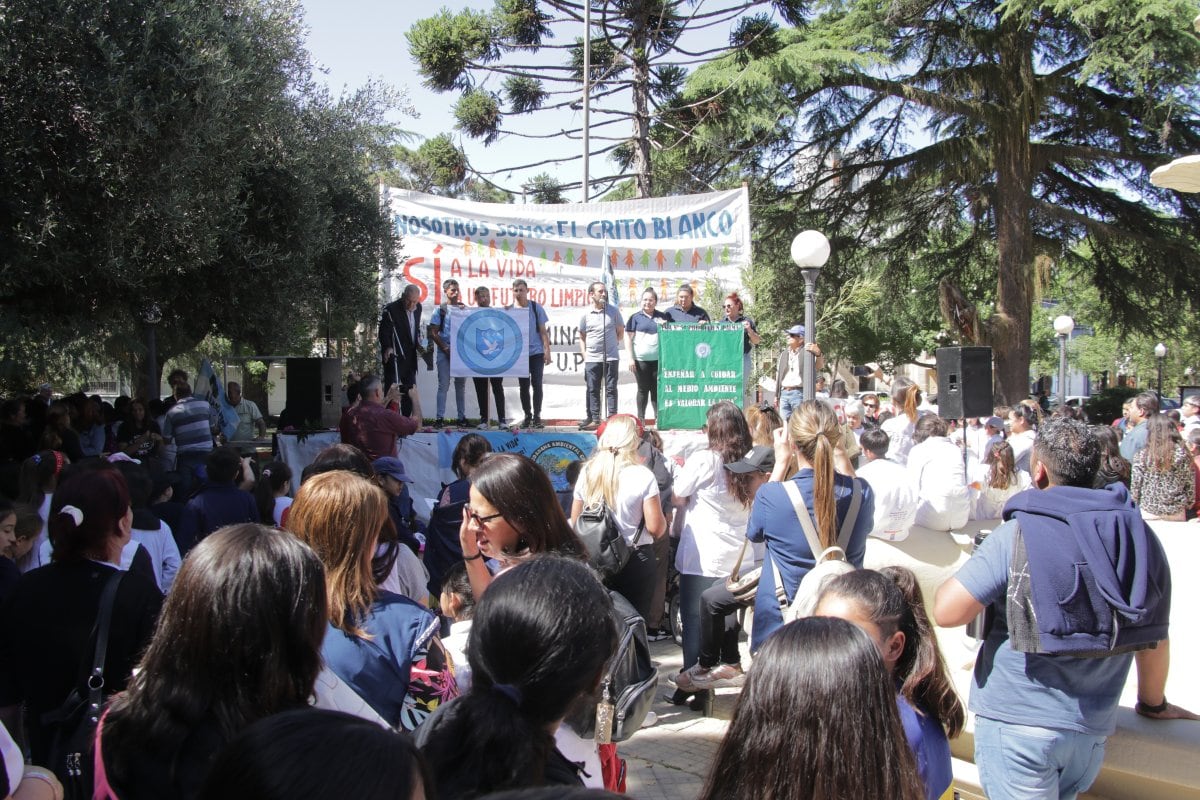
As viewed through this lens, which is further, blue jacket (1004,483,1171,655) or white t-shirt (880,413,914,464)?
white t-shirt (880,413,914,464)

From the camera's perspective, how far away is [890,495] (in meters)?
5.04

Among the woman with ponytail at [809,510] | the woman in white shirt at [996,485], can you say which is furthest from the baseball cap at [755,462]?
the woman in white shirt at [996,485]

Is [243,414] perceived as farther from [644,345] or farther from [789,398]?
[789,398]

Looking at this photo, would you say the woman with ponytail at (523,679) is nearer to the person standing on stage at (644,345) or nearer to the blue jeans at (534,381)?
the person standing on stage at (644,345)

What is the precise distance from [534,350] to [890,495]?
7.42 m

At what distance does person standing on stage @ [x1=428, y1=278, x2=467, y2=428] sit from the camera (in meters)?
11.8

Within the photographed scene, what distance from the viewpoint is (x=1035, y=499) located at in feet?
9.47

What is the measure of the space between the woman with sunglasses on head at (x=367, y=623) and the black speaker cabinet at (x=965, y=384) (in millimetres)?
8142

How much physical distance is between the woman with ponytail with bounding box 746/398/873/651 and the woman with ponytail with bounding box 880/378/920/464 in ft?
18.4

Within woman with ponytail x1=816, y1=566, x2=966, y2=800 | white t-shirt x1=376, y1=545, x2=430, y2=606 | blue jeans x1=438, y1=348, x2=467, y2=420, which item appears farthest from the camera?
blue jeans x1=438, y1=348, x2=467, y2=420

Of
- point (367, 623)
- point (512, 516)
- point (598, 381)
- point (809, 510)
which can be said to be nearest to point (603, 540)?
point (809, 510)

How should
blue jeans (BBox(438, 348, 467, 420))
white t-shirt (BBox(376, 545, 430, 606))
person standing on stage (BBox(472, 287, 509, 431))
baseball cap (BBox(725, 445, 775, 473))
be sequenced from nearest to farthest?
white t-shirt (BBox(376, 545, 430, 606)) < baseball cap (BBox(725, 445, 775, 473)) < person standing on stage (BBox(472, 287, 509, 431)) < blue jeans (BBox(438, 348, 467, 420))

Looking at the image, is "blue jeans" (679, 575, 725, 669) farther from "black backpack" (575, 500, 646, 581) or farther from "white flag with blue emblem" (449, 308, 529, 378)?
"white flag with blue emblem" (449, 308, 529, 378)

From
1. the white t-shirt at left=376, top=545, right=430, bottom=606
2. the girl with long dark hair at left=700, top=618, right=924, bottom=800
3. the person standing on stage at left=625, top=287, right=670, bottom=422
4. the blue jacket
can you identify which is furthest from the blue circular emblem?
the girl with long dark hair at left=700, top=618, right=924, bottom=800
